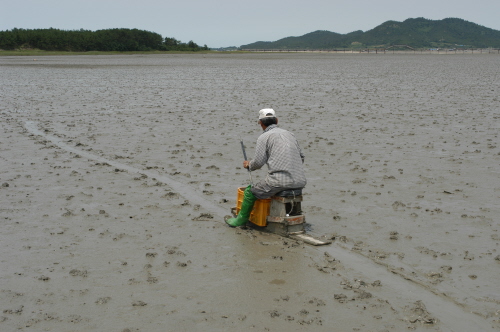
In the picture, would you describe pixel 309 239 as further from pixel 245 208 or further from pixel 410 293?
pixel 410 293

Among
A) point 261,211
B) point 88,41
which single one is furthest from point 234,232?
point 88,41

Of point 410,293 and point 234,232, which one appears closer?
point 410,293

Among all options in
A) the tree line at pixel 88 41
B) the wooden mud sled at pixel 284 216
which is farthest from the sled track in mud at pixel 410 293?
the tree line at pixel 88 41

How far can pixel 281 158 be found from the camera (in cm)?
736

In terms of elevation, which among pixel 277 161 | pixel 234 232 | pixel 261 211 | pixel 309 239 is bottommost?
pixel 234 232

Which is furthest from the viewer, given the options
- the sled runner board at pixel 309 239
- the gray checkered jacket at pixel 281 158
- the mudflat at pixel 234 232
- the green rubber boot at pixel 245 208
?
the green rubber boot at pixel 245 208

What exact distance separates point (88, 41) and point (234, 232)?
12802 centimetres

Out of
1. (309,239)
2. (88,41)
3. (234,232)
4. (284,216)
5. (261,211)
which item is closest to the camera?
(309,239)

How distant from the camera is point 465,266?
259 inches

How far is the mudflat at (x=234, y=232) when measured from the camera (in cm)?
552

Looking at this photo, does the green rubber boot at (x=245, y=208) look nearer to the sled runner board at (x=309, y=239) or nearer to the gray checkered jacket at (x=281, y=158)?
the gray checkered jacket at (x=281, y=158)

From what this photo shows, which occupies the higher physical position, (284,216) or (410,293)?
(284,216)

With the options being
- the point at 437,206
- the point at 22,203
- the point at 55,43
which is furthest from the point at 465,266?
the point at 55,43

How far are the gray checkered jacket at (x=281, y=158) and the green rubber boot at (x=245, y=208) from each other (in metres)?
0.43
